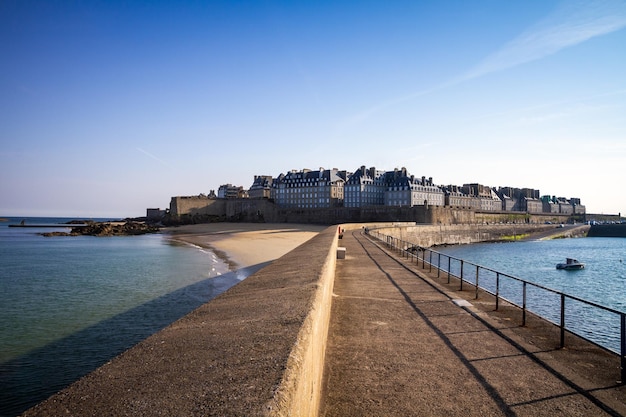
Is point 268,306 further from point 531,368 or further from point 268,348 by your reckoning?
point 531,368

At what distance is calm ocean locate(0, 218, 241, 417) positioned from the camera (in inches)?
327

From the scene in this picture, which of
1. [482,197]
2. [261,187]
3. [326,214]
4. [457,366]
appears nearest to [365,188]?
[326,214]

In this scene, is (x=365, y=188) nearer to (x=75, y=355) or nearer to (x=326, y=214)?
(x=326, y=214)

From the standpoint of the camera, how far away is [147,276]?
20.7 metres

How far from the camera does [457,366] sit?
5.16 meters

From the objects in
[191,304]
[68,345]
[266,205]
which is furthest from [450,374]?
[266,205]

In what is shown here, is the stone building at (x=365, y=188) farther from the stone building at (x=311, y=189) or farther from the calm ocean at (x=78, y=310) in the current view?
the calm ocean at (x=78, y=310)

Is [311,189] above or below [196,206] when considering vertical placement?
above

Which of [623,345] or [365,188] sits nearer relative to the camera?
[623,345]

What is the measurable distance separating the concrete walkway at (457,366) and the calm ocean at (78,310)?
588cm

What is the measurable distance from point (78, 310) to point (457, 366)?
12.9m

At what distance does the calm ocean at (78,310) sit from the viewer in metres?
8.30

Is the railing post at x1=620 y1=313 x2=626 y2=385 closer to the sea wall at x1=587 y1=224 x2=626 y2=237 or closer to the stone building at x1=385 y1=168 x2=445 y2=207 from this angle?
the stone building at x1=385 y1=168 x2=445 y2=207

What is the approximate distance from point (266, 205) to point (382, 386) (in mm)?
84556
